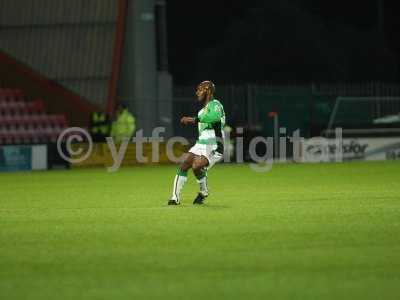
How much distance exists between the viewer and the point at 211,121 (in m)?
18.7

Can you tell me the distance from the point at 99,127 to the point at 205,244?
957 inches

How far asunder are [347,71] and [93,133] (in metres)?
37.3

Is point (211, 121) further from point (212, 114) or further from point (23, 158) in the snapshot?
point (23, 158)

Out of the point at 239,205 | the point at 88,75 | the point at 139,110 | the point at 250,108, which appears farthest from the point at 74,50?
the point at 239,205

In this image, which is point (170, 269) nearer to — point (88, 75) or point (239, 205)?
point (239, 205)

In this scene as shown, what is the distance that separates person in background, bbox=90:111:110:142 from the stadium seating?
3.35m

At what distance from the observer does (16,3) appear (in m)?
42.0

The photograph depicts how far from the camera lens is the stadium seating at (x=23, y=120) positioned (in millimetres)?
40344

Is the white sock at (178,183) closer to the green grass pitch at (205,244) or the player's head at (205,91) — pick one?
the green grass pitch at (205,244)

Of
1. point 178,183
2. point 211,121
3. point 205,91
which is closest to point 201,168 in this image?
point 178,183

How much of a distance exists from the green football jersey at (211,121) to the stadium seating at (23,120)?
21.7m

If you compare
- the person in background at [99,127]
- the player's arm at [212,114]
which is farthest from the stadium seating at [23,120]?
the player's arm at [212,114]

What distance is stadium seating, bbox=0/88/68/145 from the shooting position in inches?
1588

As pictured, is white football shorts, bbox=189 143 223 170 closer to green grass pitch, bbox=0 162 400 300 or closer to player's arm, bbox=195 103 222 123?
player's arm, bbox=195 103 222 123
